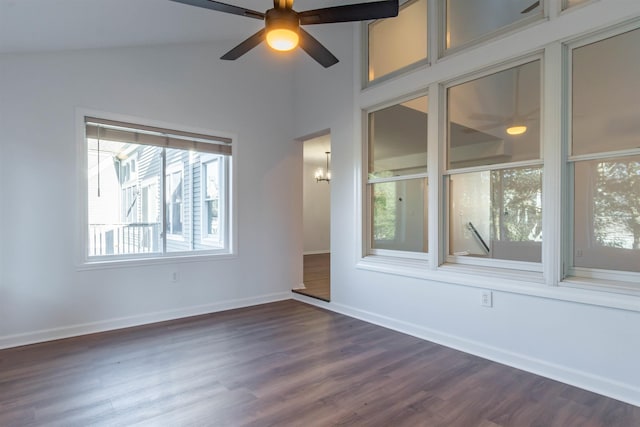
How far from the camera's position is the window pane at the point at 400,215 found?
11.9 feet

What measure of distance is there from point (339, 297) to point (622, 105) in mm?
3213

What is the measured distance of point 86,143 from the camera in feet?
11.5

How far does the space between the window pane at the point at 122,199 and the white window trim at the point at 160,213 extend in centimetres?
9

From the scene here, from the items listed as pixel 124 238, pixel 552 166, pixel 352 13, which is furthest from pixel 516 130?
pixel 124 238

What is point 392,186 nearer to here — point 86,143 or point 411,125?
point 411,125

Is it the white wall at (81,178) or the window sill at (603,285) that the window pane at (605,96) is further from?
the white wall at (81,178)

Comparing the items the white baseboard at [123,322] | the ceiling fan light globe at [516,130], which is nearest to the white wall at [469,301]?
the ceiling fan light globe at [516,130]

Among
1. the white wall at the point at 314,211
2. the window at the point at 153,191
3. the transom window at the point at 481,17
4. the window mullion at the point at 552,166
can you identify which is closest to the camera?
the window mullion at the point at 552,166

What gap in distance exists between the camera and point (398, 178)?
3.81 metres

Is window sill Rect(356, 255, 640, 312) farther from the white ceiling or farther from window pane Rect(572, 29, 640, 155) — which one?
the white ceiling

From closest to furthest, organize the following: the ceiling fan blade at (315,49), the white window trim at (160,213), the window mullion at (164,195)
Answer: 1. the ceiling fan blade at (315,49)
2. the white window trim at (160,213)
3. the window mullion at (164,195)

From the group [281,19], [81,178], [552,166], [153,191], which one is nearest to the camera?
[281,19]

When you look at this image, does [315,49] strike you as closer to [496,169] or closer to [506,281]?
[496,169]

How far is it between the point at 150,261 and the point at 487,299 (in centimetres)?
343
